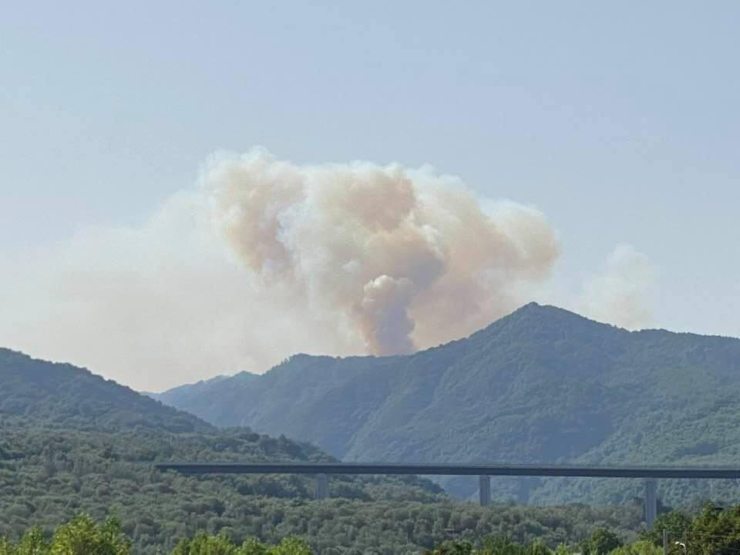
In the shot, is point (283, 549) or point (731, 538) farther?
point (283, 549)

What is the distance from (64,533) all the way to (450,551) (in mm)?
45401

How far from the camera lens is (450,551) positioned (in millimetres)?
187500

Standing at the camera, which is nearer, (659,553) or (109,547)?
(109,547)

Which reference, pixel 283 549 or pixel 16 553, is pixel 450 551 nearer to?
pixel 283 549

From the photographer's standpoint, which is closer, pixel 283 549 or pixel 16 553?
pixel 16 553

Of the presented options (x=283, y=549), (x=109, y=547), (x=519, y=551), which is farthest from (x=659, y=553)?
(x=109, y=547)

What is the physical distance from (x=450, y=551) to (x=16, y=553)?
48892mm

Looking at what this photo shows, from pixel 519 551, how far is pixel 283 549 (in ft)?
95.3

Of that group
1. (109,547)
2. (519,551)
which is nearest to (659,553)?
(519,551)

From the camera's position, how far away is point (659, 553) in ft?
647

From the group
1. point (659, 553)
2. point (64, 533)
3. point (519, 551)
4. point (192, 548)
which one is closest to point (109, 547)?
point (64, 533)

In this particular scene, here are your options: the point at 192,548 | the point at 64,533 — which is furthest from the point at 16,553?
the point at 192,548

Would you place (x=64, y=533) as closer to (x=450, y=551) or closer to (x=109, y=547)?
(x=109, y=547)

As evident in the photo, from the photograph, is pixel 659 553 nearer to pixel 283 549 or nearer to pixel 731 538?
A: pixel 731 538
